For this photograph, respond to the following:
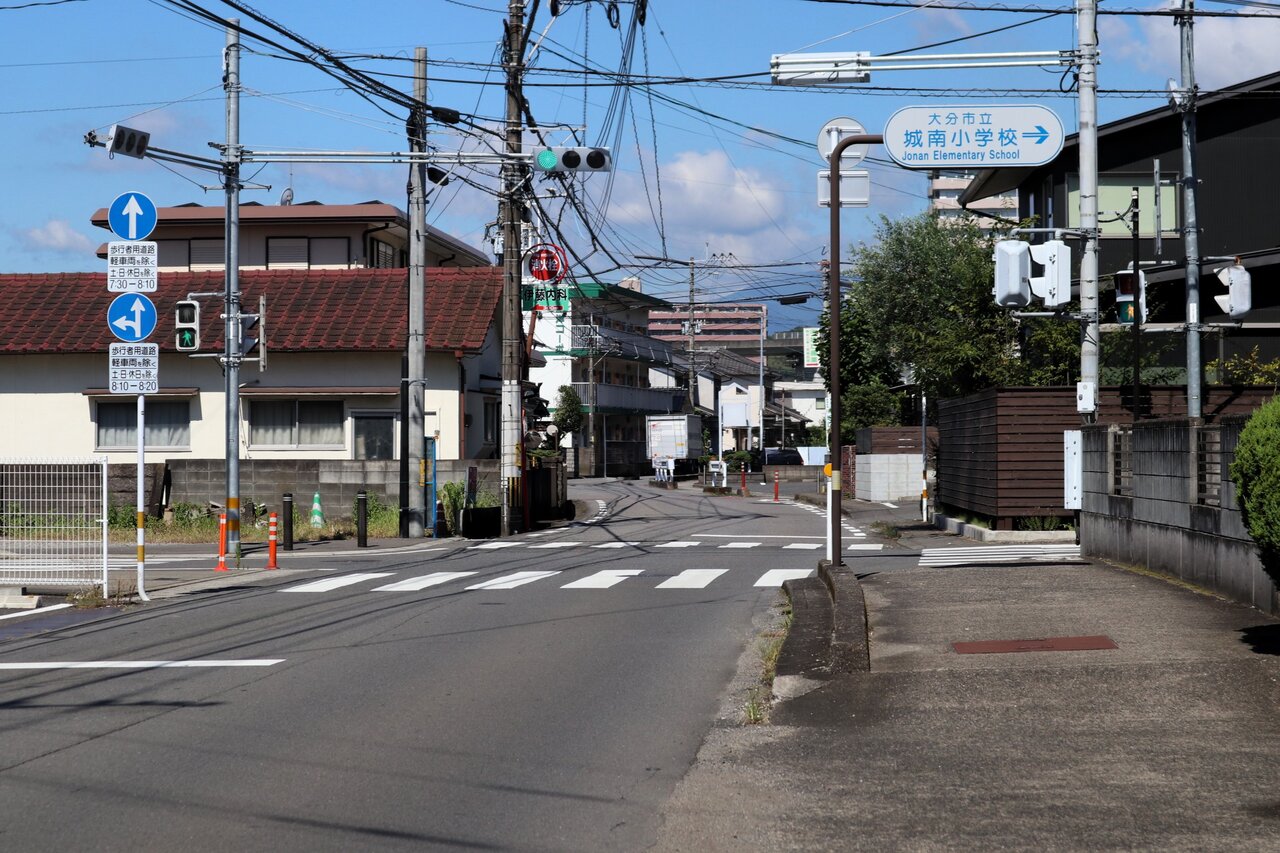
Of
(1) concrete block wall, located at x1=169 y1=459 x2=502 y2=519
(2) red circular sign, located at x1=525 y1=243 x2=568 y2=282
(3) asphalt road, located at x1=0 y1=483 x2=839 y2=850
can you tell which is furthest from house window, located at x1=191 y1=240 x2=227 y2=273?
(3) asphalt road, located at x1=0 y1=483 x2=839 y2=850

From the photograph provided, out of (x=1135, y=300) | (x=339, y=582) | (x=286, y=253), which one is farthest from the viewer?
(x=286, y=253)

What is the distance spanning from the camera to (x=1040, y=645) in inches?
390

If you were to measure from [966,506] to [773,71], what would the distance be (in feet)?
36.6

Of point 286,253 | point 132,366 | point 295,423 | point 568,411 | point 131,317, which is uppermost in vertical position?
point 286,253

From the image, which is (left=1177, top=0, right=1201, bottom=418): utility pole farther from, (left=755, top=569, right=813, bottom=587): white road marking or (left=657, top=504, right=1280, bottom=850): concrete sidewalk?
(left=657, top=504, right=1280, bottom=850): concrete sidewalk

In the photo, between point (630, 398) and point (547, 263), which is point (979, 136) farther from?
point (630, 398)

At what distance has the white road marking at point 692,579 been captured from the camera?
16406 mm

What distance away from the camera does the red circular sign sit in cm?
3030

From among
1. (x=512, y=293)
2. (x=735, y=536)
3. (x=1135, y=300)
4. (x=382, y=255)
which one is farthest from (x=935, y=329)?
(x=382, y=255)

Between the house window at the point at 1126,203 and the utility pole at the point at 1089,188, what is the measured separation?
16.4 m

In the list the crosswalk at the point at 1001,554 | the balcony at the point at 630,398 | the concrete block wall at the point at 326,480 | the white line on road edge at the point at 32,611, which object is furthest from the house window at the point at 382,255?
the balcony at the point at 630,398

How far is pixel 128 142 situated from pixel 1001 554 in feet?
44.7

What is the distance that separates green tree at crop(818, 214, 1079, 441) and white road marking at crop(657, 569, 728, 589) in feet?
38.0

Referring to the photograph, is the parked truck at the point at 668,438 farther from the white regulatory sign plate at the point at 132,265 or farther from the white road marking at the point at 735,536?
the white regulatory sign plate at the point at 132,265
